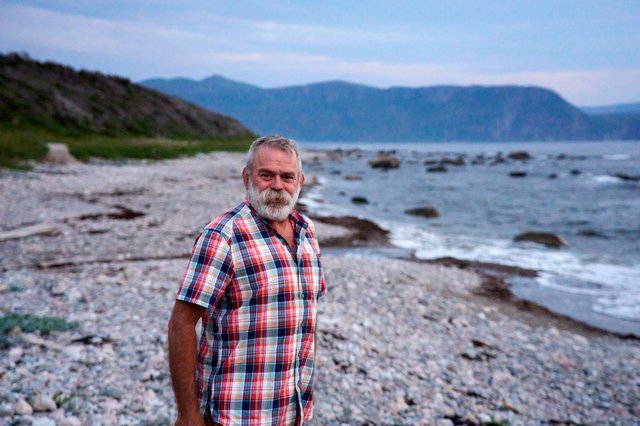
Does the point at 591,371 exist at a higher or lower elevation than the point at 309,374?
lower

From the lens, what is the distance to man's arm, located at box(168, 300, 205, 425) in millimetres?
2824

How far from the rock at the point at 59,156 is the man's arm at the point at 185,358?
91.6ft

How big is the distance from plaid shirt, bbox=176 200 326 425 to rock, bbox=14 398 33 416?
292 cm

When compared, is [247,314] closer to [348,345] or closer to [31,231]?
[348,345]

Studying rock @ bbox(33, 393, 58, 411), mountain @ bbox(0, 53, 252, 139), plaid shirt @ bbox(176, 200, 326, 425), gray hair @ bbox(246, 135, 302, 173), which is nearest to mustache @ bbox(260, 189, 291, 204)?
plaid shirt @ bbox(176, 200, 326, 425)

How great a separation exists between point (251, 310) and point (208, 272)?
1.06 feet

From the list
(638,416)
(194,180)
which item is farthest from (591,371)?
(194,180)

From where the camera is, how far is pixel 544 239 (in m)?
22.0

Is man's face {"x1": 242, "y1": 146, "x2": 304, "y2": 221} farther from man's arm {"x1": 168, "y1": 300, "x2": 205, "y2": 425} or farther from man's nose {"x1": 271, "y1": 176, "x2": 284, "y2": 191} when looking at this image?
man's arm {"x1": 168, "y1": 300, "x2": 205, "y2": 425}

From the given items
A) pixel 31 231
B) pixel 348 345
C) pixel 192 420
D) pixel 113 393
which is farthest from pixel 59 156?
pixel 192 420

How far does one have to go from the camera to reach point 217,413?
2.94 meters

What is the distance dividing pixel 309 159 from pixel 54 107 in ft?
129

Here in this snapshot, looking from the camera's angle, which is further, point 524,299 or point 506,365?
point 524,299

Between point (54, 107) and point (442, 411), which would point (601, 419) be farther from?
point (54, 107)
